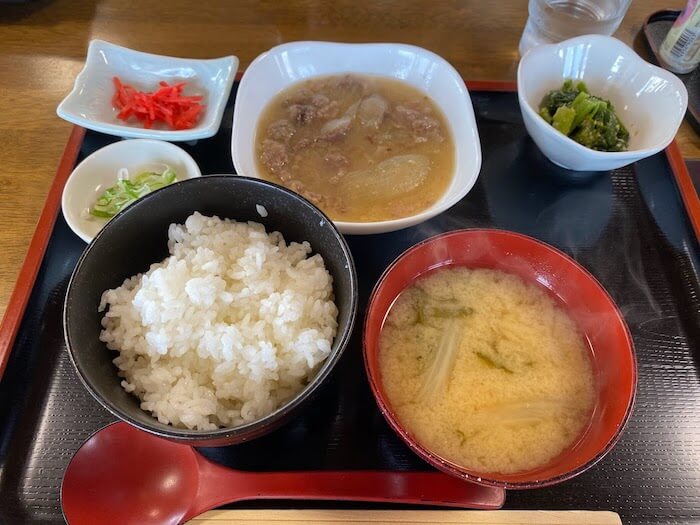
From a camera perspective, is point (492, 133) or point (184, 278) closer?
point (184, 278)

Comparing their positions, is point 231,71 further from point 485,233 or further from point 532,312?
point 532,312

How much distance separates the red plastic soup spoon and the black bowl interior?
0.56ft

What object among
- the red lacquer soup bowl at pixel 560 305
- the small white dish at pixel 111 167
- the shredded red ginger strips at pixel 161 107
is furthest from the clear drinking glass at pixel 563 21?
the small white dish at pixel 111 167

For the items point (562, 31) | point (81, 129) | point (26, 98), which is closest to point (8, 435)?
point (81, 129)

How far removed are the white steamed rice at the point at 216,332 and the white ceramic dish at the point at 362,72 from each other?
19.8 inches

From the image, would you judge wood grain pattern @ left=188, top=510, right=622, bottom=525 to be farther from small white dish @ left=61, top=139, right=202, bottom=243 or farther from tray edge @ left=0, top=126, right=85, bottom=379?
small white dish @ left=61, top=139, right=202, bottom=243

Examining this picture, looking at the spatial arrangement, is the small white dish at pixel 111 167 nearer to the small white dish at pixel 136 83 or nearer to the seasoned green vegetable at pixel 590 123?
the small white dish at pixel 136 83

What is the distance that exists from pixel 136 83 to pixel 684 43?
2475mm

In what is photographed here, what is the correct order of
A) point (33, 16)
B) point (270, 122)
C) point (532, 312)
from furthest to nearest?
1. point (33, 16)
2. point (270, 122)
3. point (532, 312)

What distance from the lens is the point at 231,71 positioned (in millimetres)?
2260

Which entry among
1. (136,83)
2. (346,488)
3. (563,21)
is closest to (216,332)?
(346,488)

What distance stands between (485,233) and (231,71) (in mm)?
1334

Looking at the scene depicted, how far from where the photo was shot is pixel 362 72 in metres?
2.32

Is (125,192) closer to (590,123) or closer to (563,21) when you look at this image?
(590,123)
